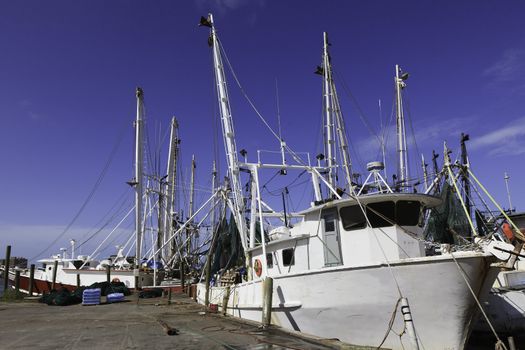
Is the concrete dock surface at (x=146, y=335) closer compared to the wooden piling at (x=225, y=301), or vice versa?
the concrete dock surface at (x=146, y=335)

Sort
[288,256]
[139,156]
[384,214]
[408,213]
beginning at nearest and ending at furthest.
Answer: [384,214]
[408,213]
[288,256]
[139,156]

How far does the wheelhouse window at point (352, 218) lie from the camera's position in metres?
12.4

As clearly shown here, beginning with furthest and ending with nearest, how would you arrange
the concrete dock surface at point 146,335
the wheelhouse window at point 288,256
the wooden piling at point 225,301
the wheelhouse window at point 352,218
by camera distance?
the wooden piling at point 225,301 < the wheelhouse window at point 288,256 < the wheelhouse window at point 352,218 < the concrete dock surface at point 146,335

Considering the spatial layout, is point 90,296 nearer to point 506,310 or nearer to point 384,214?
point 384,214

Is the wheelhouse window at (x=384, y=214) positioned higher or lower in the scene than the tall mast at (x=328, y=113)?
lower

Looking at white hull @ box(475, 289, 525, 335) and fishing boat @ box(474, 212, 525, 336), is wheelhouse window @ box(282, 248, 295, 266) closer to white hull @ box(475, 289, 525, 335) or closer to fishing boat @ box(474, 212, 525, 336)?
fishing boat @ box(474, 212, 525, 336)

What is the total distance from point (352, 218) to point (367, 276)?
2.44 m

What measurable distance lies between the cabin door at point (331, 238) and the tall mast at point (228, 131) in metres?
5.32

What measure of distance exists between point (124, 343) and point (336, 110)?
680 inches

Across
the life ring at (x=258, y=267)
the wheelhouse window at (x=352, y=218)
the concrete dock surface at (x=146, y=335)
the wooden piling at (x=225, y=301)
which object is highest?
the wheelhouse window at (x=352, y=218)

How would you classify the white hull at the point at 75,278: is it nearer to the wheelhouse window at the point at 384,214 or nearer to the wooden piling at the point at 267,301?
the wooden piling at the point at 267,301

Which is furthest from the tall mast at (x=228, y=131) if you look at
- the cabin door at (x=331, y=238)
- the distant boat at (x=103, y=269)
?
the distant boat at (x=103, y=269)

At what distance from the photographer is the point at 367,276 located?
34.1 ft

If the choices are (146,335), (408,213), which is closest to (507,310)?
(408,213)
